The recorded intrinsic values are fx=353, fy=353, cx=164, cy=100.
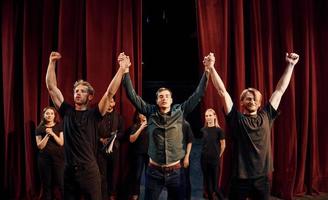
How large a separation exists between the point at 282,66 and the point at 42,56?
323 centimetres

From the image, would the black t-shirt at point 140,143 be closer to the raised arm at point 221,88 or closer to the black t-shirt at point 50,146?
the black t-shirt at point 50,146

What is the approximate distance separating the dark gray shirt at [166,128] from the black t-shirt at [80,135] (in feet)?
1.47

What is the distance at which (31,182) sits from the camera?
454 centimetres

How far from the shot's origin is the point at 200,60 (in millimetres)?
4660

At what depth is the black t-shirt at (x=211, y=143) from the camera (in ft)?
13.5

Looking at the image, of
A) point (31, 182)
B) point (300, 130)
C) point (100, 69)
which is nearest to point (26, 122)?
point (31, 182)

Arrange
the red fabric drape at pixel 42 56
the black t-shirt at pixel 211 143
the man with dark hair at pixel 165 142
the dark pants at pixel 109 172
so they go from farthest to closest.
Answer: the red fabric drape at pixel 42 56 → the black t-shirt at pixel 211 143 → the dark pants at pixel 109 172 → the man with dark hair at pixel 165 142

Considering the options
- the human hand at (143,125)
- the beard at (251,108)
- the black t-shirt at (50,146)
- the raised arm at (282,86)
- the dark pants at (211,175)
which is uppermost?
the raised arm at (282,86)

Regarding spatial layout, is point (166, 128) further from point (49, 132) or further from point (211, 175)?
point (49, 132)

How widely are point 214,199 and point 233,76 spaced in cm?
164

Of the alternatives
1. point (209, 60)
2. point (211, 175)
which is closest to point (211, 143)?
point (211, 175)

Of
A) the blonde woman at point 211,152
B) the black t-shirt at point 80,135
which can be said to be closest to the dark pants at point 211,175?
the blonde woman at point 211,152

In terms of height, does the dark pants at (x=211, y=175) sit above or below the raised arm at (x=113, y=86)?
below

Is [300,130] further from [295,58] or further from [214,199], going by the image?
[295,58]
